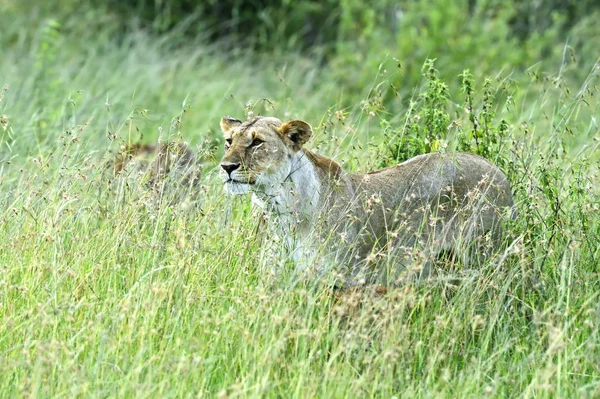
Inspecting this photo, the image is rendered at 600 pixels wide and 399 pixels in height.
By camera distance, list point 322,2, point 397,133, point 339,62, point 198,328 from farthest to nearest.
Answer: point 322,2 → point 339,62 → point 397,133 → point 198,328

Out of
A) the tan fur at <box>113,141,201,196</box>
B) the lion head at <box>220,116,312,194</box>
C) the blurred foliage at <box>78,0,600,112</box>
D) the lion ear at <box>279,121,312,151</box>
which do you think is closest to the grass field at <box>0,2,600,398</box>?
the tan fur at <box>113,141,201,196</box>

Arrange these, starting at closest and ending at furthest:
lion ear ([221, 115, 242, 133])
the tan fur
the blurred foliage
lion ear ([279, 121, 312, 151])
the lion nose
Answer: the lion nose < lion ear ([279, 121, 312, 151]) < lion ear ([221, 115, 242, 133]) < the tan fur < the blurred foliage

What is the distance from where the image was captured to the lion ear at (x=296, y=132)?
6.18 meters

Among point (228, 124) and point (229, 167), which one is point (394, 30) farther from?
point (229, 167)

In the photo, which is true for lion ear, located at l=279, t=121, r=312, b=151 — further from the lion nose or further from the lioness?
the lion nose

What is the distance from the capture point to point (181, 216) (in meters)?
6.24

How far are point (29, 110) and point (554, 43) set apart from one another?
32.8 ft

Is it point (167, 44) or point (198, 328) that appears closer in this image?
point (198, 328)

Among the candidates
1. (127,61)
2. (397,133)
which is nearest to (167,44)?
(127,61)

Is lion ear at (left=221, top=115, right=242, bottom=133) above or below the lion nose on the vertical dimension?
above

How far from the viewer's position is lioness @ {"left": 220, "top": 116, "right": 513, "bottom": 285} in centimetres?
600

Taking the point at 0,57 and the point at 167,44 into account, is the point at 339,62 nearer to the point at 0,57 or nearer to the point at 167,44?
the point at 167,44

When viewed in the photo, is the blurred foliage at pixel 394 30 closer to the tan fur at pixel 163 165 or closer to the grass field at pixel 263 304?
the tan fur at pixel 163 165

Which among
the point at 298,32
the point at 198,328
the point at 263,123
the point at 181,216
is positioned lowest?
the point at 198,328
